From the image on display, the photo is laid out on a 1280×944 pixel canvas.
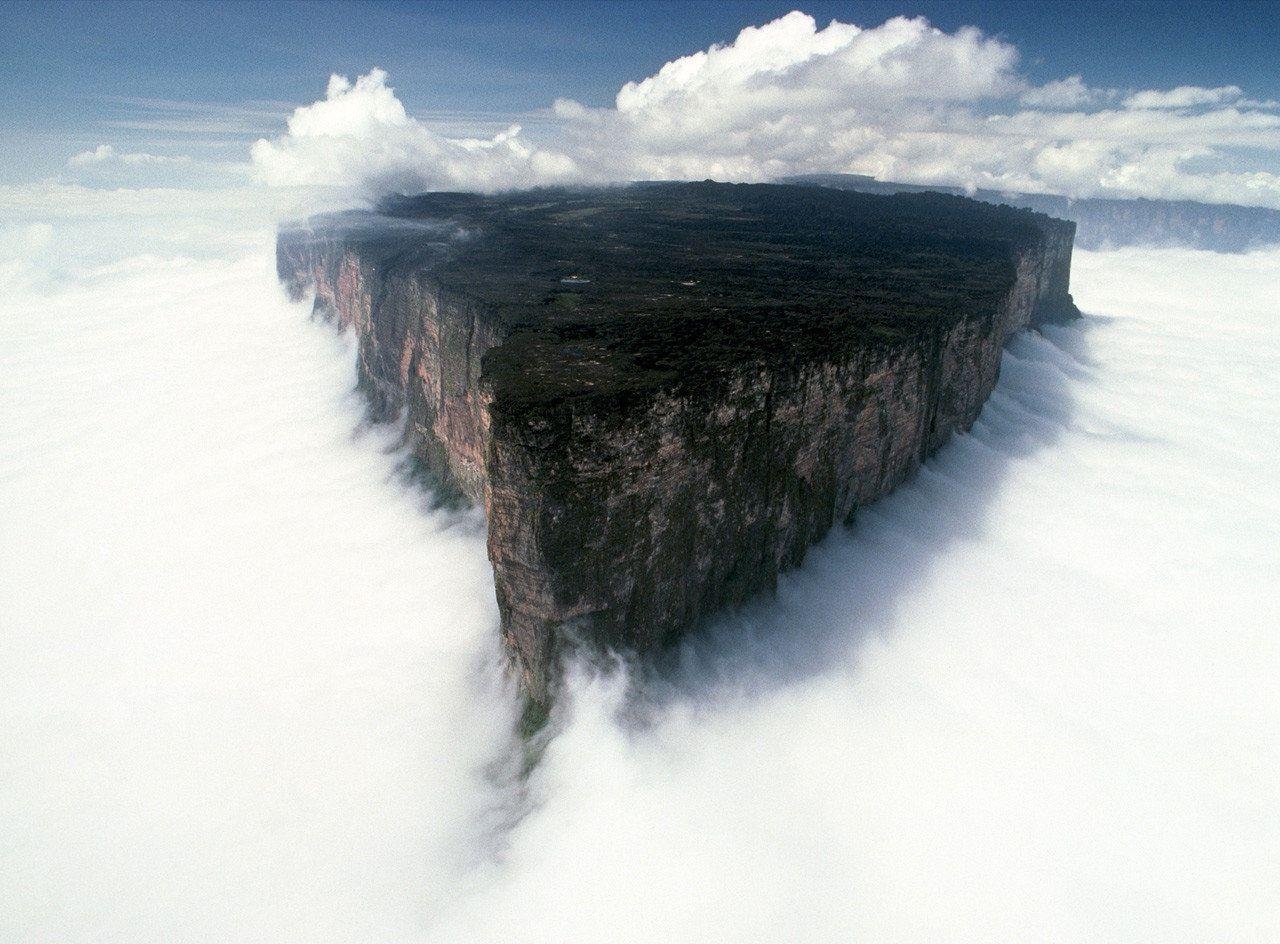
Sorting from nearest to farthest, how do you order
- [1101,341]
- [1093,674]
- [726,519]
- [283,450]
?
1. [726,519]
2. [1093,674]
3. [283,450]
4. [1101,341]

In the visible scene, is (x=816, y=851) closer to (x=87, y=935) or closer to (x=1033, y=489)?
(x=87, y=935)

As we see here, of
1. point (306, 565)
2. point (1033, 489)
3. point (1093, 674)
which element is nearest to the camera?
point (1093, 674)

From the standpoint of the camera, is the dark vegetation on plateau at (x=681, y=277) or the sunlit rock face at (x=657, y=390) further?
the dark vegetation on plateau at (x=681, y=277)

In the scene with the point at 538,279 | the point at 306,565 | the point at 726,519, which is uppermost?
the point at 538,279

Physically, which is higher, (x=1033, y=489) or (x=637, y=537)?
(x=637, y=537)

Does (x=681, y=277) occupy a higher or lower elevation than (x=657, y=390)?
higher

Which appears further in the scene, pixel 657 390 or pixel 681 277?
pixel 681 277

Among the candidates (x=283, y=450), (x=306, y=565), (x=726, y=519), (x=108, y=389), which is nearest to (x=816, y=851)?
(x=726, y=519)

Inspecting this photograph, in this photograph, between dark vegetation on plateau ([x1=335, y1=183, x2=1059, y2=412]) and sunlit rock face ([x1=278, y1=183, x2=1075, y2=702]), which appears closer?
sunlit rock face ([x1=278, y1=183, x2=1075, y2=702])
